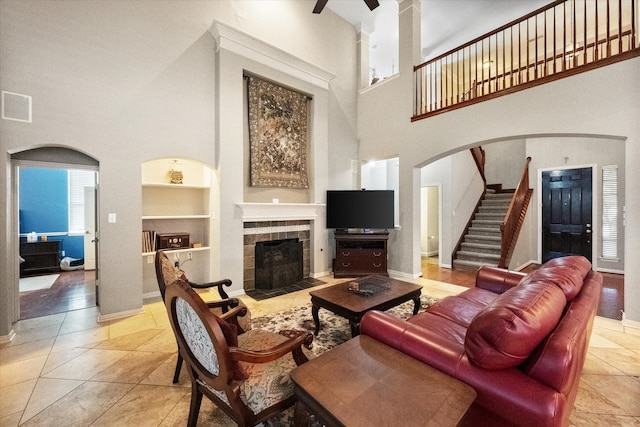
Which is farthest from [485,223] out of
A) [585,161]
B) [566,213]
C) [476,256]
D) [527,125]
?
[527,125]

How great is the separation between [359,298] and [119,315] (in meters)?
3.00

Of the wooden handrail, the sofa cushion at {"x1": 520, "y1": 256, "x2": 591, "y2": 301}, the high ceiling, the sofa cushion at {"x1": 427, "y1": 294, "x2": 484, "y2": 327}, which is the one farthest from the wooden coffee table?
the high ceiling

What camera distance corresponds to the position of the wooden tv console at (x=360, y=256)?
17.1ft

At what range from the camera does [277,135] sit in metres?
4.82

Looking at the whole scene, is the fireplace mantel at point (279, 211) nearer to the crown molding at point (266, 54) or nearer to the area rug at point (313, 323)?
the area rug at point (313, 323)

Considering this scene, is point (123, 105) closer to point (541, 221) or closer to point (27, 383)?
point (27, 383)

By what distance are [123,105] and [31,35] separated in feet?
3.17

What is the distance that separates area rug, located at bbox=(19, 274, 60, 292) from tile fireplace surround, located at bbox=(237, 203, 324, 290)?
3.39 metres

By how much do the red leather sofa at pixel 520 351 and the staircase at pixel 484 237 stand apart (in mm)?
4662

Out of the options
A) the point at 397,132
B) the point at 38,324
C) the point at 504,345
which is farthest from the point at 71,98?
the point at 397,132

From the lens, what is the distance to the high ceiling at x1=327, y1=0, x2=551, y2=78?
17.7ft

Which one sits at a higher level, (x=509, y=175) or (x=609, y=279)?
(x=509, y=175)

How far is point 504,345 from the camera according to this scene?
1168 millimetres

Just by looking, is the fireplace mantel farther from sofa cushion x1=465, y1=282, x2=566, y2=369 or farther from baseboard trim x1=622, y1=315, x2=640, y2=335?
baseboard trim x1=622, y1=315, x2=640, y2=335
